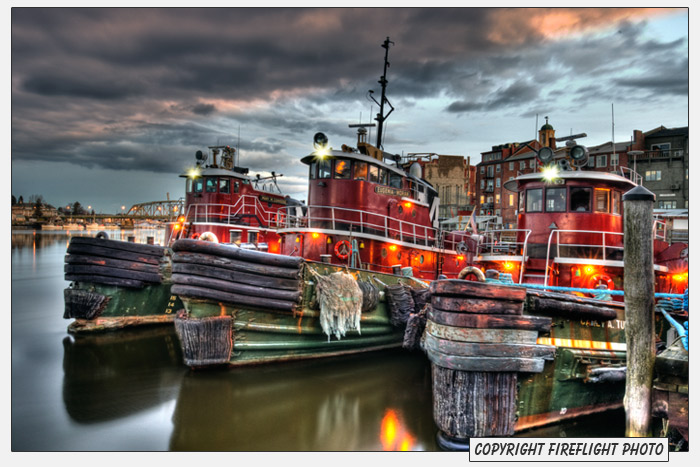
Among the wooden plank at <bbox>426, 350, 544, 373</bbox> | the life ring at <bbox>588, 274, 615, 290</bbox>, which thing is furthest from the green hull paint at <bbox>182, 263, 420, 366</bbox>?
the life ring at <bbox>588, 274, 615, 290</bbox>

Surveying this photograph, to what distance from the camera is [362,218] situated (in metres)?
11.4

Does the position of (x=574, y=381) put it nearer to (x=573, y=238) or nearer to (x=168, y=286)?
(x=573, y=238)

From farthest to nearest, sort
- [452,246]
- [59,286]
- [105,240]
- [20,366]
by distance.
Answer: [59,286]
[452,246]
[105,240]
[20,366]

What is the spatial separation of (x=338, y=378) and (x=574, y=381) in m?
4.46

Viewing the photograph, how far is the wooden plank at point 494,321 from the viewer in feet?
14.7

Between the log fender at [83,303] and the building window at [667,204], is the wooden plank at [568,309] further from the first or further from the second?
the building window at [667,204]

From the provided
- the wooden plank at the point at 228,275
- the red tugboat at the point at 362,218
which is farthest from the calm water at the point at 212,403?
the red tugboat at the point at 362,218

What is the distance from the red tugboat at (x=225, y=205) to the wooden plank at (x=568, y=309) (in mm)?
11482

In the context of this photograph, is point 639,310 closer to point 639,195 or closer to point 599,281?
point 639,195

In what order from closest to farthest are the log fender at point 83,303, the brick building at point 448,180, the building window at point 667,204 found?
the log fender at point 83,303, the building window at point 667,204, the brick building at point 448,180

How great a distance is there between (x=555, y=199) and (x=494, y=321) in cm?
607

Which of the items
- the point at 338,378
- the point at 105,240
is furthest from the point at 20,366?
the point at 338,378

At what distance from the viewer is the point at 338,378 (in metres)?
8.18

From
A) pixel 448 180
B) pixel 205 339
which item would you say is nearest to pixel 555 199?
pixel 205 339
